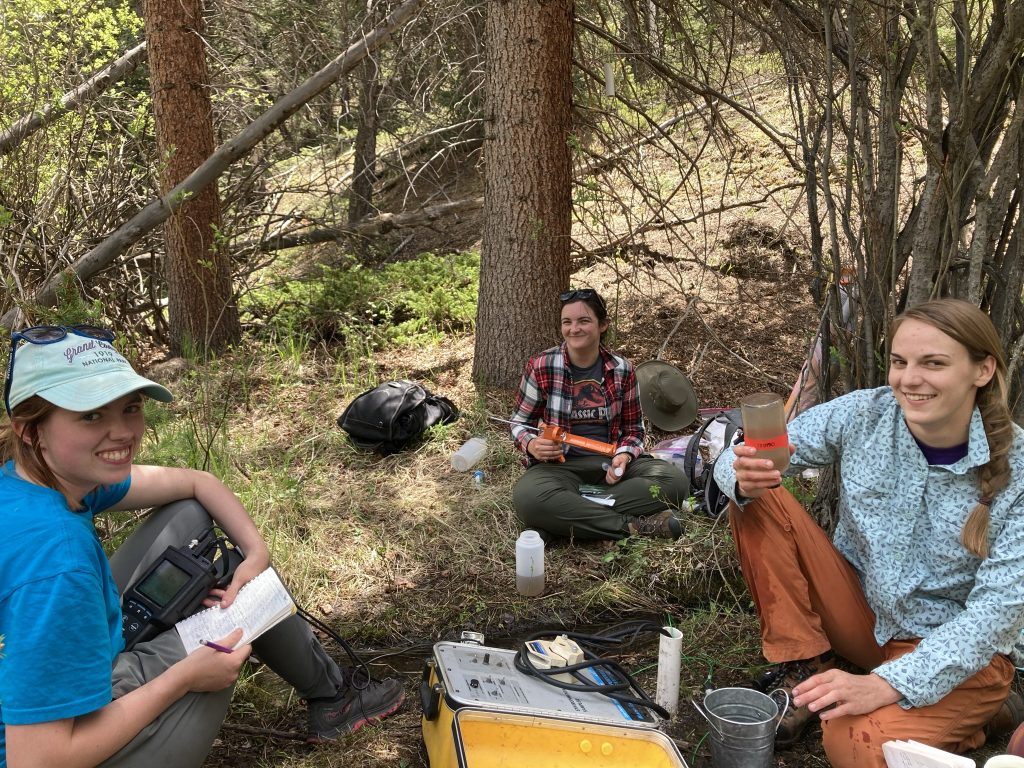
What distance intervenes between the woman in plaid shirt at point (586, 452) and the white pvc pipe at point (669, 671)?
1.05 metres

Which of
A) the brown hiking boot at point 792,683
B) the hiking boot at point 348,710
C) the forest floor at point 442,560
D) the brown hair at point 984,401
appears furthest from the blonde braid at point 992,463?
the hiking boot at point 348,710

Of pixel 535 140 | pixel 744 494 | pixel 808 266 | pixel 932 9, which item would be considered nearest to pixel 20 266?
pixel 535 140

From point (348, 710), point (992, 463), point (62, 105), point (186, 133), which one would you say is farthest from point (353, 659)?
point (186, 133)

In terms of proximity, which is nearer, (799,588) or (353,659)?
(799,588)

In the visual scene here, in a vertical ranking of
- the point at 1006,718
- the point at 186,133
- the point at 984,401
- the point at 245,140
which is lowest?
the point at 1006,718

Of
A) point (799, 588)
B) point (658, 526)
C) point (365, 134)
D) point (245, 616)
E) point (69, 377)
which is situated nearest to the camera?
point (69, 377)

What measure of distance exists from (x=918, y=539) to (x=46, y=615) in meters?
2.08

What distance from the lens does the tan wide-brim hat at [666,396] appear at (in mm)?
4598

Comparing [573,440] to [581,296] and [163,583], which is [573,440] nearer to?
[581,296]

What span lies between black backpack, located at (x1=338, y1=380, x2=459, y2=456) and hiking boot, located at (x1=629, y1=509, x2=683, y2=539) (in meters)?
1.45

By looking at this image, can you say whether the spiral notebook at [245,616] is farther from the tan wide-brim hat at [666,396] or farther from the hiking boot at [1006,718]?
the tan wide-brim hat at [666,396]

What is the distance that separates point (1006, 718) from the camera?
234 cm

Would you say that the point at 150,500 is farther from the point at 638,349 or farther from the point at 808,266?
the point at 808,266

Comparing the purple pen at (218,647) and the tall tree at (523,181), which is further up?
the tall tree at (523,181)
